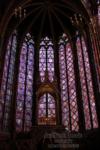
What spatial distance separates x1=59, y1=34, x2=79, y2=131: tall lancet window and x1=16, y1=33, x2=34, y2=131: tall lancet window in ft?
8.01

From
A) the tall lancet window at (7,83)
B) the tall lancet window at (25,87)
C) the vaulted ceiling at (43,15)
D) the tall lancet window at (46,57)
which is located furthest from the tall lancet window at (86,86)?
the tall lancet window at (7,83)

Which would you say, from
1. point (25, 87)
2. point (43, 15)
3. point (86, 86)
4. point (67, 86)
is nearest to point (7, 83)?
point (25, 87)

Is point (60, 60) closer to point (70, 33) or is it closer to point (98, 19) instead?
point (70, 33)

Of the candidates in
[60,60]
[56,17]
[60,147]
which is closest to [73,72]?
[60,60]

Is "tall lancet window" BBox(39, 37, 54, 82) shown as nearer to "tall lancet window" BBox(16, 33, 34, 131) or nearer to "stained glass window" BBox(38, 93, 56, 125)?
"tall lancet window" BBox(16, 33, 34, 131)

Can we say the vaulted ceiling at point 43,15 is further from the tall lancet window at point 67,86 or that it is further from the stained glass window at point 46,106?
the stained glass window at point 46,106

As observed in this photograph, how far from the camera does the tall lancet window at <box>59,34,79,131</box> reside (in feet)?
54.2

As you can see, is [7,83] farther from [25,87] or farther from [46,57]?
[46,57]

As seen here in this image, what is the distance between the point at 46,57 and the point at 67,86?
10.9 ft

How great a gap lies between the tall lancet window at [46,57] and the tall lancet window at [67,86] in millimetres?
772

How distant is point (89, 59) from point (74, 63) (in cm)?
214

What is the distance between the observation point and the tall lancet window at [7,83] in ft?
50.2

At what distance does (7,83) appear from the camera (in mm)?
16594

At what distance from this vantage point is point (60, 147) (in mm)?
11289
